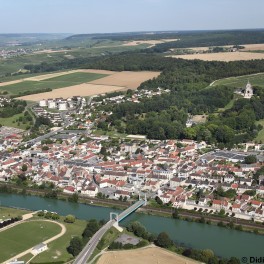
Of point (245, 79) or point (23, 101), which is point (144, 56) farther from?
point (23, 101)

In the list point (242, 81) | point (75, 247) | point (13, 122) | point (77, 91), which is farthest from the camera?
point (77, 91)

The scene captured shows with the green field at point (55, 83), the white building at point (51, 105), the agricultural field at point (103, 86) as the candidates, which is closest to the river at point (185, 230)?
the white building at point (51, 105)

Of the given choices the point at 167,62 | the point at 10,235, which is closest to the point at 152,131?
the point at 10,235

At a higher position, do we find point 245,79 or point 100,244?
point 245,79

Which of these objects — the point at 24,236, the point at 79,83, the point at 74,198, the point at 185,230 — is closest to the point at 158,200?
the point at 185,230

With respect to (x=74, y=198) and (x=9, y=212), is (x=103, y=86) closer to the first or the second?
(x=74, y=198)

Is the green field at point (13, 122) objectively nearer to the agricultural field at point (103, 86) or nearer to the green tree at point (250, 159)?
the agricultural field at point (103, 86)

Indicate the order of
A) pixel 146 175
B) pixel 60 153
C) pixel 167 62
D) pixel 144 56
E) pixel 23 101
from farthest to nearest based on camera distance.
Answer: pixel 144 56
pixel 167 62
pixel 23 101
pixel 60 153
pixel 146 175
